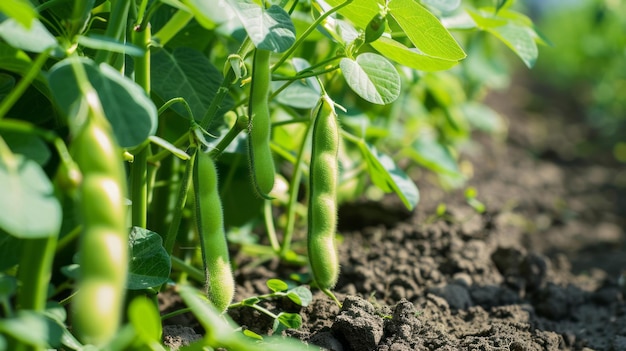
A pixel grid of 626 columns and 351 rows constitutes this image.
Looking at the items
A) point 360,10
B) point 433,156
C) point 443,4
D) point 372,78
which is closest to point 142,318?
point 372,78

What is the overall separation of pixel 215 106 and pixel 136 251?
329mm

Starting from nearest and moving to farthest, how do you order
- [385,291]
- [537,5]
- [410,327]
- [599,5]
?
[410,327], [385,291], [599,5], [537,5]

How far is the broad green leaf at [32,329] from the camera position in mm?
961

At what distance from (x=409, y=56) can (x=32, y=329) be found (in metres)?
0.92

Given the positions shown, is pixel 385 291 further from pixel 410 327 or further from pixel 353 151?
pixel 353 151

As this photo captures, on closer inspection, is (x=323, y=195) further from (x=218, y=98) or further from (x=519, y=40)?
(x=519, y=40)

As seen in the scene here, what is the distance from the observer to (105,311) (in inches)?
36.3

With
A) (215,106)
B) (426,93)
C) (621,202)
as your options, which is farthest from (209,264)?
(621,202)

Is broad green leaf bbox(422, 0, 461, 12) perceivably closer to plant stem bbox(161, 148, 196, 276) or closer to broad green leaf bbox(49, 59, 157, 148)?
plant stem bbox(161, 148, 196, 276)

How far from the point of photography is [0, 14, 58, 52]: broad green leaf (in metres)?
1.11

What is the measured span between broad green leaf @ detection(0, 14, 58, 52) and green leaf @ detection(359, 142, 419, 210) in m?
0.96

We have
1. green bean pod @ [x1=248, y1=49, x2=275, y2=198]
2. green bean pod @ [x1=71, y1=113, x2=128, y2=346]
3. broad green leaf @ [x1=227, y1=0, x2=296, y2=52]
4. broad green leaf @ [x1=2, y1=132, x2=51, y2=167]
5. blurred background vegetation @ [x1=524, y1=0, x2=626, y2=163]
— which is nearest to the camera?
green bean pod @ [x1=71, y1=113, x2=128, y2=346]

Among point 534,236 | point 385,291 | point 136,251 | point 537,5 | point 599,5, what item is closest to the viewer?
point 136,251

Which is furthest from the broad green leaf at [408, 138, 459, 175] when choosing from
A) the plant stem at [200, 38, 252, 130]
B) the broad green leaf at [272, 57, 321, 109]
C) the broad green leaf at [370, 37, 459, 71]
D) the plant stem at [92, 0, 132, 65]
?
the plant stem at [92, 0, 132, 65]
